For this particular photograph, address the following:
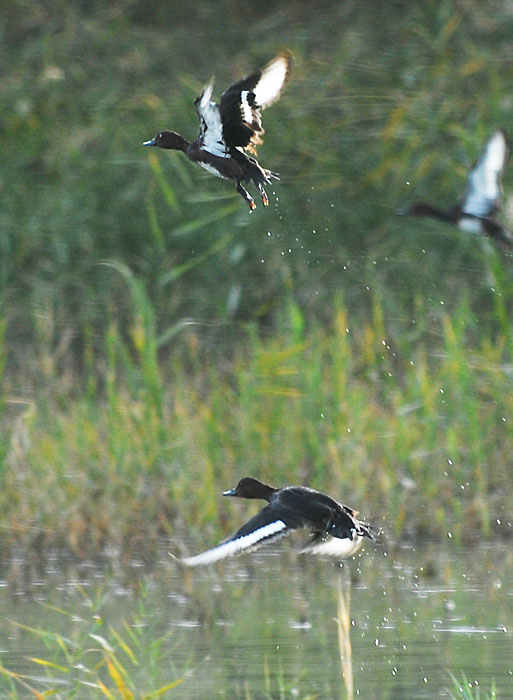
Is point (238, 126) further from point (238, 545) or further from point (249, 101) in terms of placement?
point (238, 545)

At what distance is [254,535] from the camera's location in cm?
373

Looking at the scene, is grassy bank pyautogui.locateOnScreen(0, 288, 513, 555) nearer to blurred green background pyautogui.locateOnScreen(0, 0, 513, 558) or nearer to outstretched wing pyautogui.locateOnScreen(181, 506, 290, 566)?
blurred green background pyautogui.locateOnScreen(0, 0, 513, 558)

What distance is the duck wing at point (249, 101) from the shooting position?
422 centimetres

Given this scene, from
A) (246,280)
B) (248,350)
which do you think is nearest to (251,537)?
(248,350)

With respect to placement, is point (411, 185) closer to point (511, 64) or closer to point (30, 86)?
point (511, 64)

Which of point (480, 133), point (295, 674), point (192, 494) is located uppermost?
point (480, 133)

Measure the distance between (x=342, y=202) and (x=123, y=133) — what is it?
53.9 inches

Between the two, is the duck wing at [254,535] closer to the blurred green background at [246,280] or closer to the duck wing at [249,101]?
the duck wing at [249,101]

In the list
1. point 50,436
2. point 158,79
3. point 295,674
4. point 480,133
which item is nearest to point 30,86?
point 158,79

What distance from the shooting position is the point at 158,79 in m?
10.8

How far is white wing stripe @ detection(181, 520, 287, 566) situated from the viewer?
3.45m

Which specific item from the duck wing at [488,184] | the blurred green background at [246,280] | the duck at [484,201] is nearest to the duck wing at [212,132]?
the duck at [484,201]

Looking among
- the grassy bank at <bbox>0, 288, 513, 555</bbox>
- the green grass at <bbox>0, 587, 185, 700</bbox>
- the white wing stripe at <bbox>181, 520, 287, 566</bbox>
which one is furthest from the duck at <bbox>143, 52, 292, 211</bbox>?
the grassy bank at <bbox>0, 288, 513, 555</bbox>

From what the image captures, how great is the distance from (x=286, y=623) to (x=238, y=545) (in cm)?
172
